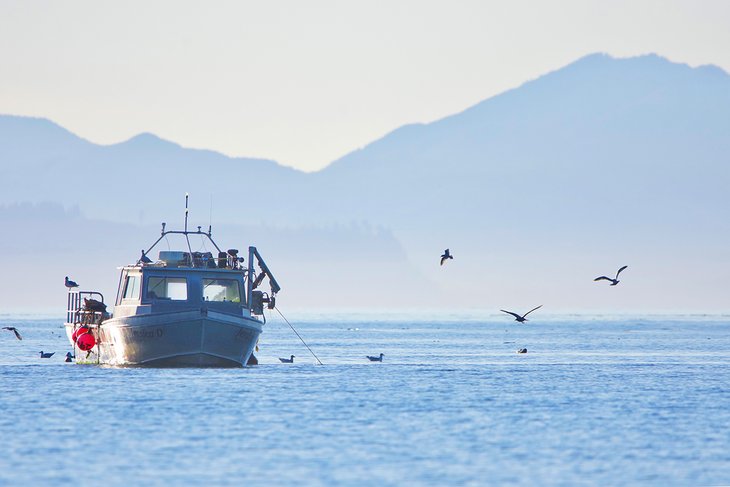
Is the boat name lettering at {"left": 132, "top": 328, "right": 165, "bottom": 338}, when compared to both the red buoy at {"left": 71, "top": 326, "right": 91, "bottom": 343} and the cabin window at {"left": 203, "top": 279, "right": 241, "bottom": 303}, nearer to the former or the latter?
the cabin window at {"left": 203, "top": 279, "right": 241, "bottom": 303}

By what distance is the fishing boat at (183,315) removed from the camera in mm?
70562

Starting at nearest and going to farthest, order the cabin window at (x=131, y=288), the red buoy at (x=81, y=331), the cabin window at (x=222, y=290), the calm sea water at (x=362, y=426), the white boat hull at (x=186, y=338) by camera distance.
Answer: the calm sea water at (x=362, y=426) → the white boat hull at (x=186, y=338) → the cabin window at (x=131, y=288) → the cabin window at (x=222, y=290) → the red buoy at (x=81, y=331)

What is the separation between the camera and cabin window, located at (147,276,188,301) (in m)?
71.6

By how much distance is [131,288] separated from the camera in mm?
73750

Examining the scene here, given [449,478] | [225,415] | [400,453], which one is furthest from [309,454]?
[225,415]

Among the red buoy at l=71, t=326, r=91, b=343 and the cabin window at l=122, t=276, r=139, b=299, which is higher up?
the cabin window at l=122, t=276, r=139, b=299

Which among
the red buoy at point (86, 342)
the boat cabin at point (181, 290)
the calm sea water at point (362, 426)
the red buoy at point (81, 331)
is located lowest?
the calm sea water at point (362, 426)

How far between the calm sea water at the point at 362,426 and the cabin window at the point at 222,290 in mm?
3716

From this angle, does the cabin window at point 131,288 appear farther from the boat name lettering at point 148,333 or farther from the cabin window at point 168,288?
the boat name lettering at point 148,333

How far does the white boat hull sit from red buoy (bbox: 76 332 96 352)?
11772 millimetres

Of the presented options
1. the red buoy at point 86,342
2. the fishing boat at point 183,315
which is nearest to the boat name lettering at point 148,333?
the fishing boat at point 183,315

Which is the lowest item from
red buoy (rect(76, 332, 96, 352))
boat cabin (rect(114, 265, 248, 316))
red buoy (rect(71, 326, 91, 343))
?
red buoy (rect(76, 332, 96, 352))

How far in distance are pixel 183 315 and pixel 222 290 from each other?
3937mm

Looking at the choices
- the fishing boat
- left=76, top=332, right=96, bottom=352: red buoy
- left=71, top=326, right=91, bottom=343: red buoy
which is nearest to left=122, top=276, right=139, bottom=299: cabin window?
the fishing boat
